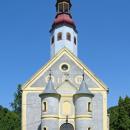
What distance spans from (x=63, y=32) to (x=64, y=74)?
24.1 feet

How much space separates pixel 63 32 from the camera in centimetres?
6331

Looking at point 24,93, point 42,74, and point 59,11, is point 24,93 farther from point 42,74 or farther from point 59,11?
point 59,11

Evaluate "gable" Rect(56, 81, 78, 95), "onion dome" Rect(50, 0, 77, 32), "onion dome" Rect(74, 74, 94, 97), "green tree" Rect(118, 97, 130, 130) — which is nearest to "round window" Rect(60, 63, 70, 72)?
"gable" Rect(56, 81, 78, 95)

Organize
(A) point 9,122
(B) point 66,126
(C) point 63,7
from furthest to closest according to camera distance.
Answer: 1. (A) point 9,122
2. (C) point 63,7
3. (B) point 66,126

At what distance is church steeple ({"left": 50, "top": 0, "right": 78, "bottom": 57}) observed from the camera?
62.7 m

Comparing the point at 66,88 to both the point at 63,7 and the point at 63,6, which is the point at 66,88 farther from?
the point at 63,6

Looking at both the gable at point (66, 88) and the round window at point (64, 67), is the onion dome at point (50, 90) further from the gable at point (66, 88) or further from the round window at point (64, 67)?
the round window at point (64, 67)

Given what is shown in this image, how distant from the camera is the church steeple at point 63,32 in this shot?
62.7m

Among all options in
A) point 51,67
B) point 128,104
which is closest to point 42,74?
point 51,67

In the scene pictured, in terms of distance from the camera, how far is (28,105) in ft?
189

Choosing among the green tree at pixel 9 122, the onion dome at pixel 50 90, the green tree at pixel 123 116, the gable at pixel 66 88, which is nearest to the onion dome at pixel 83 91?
the gable at pixel 66 88

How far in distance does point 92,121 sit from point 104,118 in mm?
1770

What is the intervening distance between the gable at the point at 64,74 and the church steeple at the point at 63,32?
2.47m

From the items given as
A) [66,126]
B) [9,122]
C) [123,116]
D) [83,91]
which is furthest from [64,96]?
[9,122]
